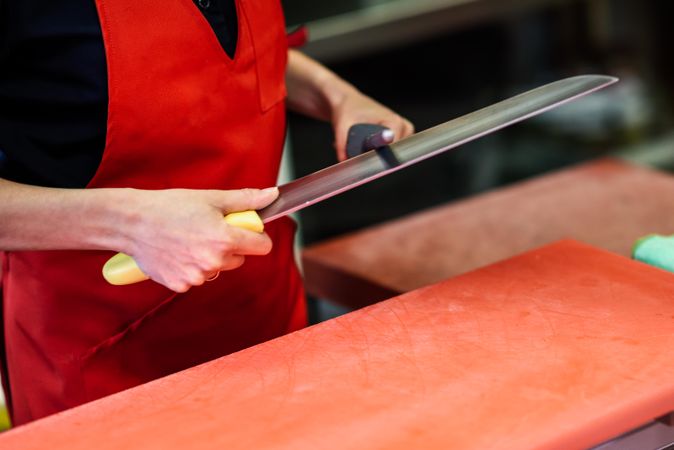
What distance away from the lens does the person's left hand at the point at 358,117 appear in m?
1.24

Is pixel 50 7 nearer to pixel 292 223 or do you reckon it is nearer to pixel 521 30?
pixel 292 223

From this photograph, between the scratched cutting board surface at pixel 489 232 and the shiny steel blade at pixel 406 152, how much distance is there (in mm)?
410

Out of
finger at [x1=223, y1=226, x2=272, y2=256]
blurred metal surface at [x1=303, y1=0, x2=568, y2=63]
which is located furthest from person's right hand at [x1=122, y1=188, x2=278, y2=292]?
blurred metal surface at [x1=303, y1=0, x2=568, y2=63]

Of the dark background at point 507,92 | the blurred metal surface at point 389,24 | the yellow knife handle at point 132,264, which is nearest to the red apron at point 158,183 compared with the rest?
A: the yellow knife handle at point 132,264

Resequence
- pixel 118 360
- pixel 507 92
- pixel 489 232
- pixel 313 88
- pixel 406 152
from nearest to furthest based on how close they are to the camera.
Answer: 1. pixel 406 152
2. pixel 118 360
3. pixel 313 88
4. pixel 489 232
5. pixel 507 92

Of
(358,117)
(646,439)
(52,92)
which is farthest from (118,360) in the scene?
(646,439)

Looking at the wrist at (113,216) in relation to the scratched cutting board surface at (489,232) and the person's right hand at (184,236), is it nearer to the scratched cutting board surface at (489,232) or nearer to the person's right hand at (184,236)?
the person's right hand at (184,236)

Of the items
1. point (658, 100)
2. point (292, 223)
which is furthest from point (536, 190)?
point (658, 100)

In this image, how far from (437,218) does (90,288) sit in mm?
728

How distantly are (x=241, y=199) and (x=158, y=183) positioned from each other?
16 centimetres

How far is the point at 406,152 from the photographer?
3.35 ft

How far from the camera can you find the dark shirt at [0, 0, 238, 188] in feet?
3.26

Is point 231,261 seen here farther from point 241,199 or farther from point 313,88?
point 313,88

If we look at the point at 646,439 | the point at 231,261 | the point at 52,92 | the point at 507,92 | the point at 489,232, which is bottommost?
the point at 507,92
